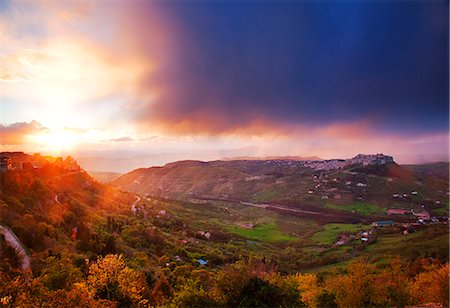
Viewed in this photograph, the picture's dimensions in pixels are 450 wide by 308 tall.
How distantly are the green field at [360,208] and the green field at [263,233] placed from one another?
37921mm

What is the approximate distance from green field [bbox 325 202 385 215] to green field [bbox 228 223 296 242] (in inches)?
1493

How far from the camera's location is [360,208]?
145 m

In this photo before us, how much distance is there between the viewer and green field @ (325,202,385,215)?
461 ft

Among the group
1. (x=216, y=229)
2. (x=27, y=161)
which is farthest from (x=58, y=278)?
(x=216, y=229)

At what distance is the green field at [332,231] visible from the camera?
10516 cm

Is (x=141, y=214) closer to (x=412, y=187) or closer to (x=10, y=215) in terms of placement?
(x=10, y=215)

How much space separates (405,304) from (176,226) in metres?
69.6

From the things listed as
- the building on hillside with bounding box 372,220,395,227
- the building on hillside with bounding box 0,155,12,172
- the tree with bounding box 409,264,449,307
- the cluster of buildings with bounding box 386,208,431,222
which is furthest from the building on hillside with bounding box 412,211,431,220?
the building on hillside with bounding box 0,155,12,172

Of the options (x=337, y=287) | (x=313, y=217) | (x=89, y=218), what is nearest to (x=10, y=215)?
(x=89, y=218)

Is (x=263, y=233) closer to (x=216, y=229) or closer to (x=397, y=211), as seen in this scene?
(x=216, y=229)

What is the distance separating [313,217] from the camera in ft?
446

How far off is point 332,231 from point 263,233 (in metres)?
23.6

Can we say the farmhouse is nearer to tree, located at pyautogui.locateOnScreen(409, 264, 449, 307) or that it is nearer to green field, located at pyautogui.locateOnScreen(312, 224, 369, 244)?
green field, located at pyautogui.locateOnScreen(312, 224, 369, 244)

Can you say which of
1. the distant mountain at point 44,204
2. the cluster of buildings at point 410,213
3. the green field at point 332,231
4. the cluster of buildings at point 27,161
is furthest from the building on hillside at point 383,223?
the cluster of buildings at point 27,161
